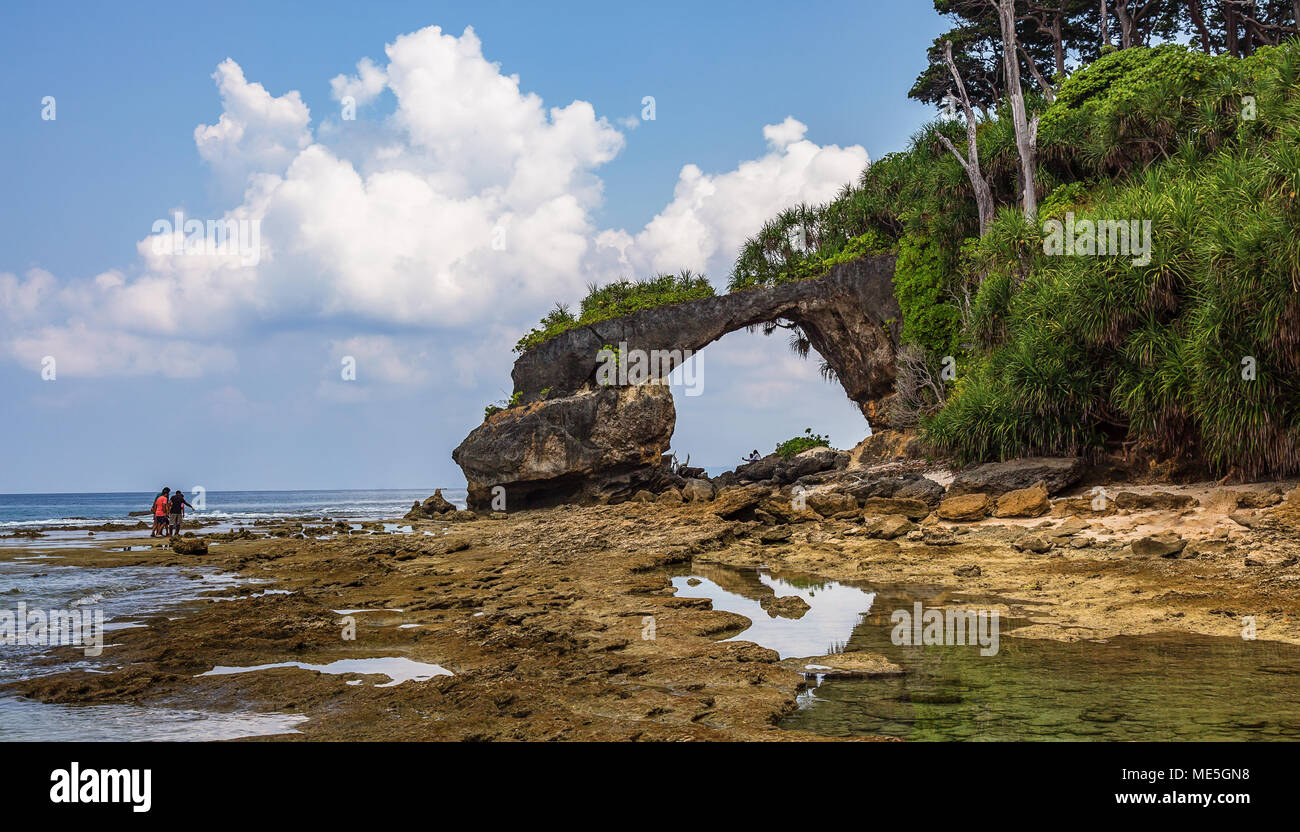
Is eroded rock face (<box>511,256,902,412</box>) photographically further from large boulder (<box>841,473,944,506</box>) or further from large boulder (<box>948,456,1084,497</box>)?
large boulder (<box>948,456,1084,497</box>)

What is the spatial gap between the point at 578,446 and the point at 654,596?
15289 millimetres

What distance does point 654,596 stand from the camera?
9391mm

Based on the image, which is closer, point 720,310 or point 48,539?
point 48,539

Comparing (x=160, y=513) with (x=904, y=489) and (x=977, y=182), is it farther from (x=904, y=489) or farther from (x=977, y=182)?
(x=977, y=182)

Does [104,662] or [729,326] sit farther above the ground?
[729,326]

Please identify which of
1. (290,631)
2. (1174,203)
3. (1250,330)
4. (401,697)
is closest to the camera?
(401,697)

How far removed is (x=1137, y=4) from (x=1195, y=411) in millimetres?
26998

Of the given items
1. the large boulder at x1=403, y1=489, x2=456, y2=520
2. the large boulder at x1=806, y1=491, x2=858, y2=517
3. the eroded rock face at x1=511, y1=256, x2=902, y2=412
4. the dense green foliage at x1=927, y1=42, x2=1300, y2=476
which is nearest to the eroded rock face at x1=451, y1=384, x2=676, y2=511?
the eroded rock face at x1=511, y1=256, x2=902, y2=412

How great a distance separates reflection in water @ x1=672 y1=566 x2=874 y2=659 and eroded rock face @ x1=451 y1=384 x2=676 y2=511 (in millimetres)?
12700

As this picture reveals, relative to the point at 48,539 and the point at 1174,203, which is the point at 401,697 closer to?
the point at 1174,203

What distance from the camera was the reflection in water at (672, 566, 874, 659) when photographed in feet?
22.9

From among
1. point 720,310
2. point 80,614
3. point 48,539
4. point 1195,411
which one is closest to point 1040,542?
point 1195,411

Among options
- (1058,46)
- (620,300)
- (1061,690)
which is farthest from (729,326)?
(1061,690)

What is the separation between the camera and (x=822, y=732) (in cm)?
446
